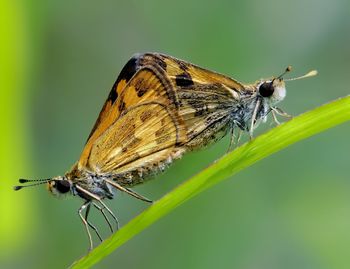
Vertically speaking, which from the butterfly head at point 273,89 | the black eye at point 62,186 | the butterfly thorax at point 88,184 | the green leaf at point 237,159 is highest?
the black eye at point 62,186

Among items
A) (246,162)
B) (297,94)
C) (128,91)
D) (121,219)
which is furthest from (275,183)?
(246,162)

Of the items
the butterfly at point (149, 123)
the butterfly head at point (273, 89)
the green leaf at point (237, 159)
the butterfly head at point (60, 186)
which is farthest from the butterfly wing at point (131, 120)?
the green leaf at point (237, 159)

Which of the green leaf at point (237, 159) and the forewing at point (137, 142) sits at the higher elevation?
the forewing at point (137, 142)

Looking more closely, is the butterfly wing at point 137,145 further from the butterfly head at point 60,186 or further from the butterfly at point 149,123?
the butterfly head at point 60,186

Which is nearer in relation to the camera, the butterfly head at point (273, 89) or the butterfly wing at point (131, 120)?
the butterfly wing at point (131, 120)

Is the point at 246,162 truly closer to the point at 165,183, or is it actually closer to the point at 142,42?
the point at 165,183

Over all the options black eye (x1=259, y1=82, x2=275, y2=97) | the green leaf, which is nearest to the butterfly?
black eye (x1=259, y1=82, x2=275, y2=97)

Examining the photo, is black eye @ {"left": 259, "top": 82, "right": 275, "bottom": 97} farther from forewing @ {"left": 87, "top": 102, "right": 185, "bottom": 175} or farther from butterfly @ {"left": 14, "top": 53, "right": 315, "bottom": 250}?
forewing @ {"left": 87, "top": 102, "right": 185, "bottom": 175}
